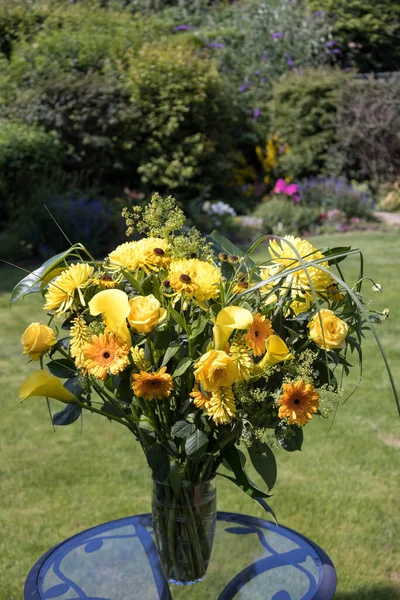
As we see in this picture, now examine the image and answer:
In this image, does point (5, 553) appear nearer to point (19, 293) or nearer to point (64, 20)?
point (19, 293)

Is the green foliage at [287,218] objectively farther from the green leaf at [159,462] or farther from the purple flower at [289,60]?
the green leaf at [159,462]

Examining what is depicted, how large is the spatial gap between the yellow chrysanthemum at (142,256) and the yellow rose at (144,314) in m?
0.13

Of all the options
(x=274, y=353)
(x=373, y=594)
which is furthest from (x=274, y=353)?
(x=373, y=594)

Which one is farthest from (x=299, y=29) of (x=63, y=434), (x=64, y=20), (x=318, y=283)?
(x=318, y=283)

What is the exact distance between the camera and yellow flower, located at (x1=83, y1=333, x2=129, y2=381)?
1384mm

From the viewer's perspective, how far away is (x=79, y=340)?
4.79 feet

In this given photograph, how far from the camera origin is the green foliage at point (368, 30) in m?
15.6

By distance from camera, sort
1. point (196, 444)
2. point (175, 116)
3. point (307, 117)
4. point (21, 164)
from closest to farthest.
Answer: point (196, 444), point (21, 164), point (175, 116), point (307, 117)

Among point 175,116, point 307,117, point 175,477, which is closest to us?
point 175,477

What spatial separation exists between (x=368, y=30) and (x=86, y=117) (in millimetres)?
8765

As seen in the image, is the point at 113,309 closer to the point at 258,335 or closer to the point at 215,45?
the point at 258,335

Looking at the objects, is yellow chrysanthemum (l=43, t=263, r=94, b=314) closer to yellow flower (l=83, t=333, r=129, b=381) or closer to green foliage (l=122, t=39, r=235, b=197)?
yellow flower (l=83, t=333, r=129, b=381)

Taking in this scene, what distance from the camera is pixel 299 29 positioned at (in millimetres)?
13047

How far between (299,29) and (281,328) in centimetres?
1251
